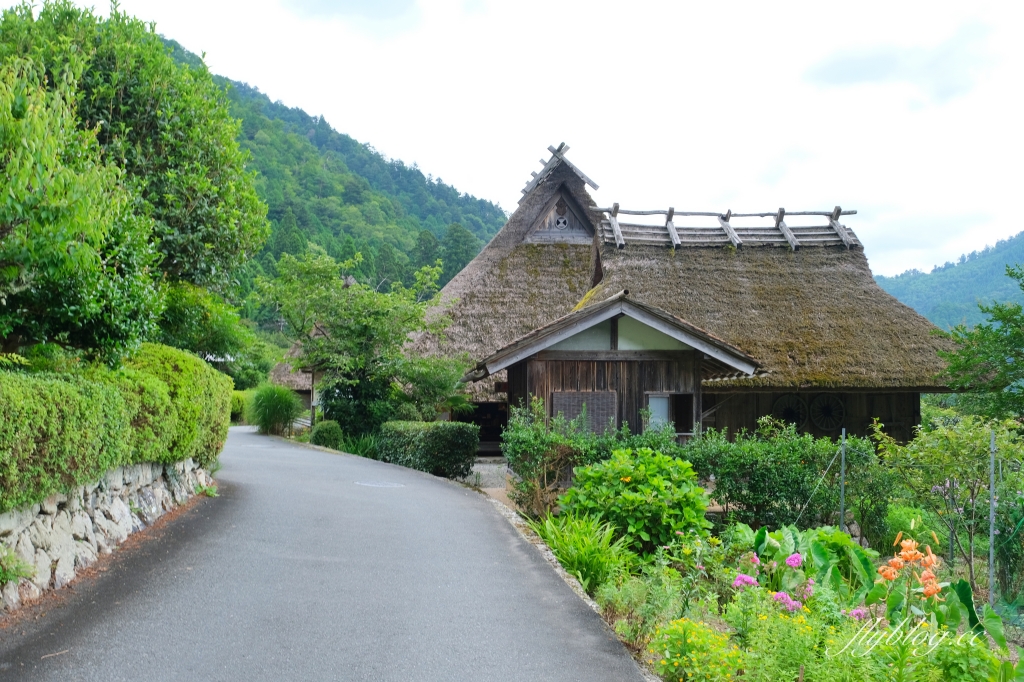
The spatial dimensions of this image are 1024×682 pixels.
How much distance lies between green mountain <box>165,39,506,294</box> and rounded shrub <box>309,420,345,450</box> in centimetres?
2912

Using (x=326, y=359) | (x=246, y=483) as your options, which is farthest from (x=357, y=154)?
(x=246, y=483)

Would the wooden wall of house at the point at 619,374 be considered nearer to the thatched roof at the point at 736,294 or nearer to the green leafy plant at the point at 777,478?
the thatched roof at the point at 736,294

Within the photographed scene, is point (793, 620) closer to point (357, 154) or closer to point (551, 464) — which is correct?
point (551, 464)

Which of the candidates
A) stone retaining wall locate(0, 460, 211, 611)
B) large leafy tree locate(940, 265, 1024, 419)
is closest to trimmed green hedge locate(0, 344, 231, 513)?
stone retaining wall locate(0, 460, 211, 611)

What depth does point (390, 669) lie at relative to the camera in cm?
558

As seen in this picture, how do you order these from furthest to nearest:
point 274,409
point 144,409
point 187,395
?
1. point 274,409
2. point 187,395
3. point 144,409

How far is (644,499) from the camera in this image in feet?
31.8

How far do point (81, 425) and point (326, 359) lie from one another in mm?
15592

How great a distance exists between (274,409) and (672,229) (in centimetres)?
1506

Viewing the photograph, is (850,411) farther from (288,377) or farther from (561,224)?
(288,377)

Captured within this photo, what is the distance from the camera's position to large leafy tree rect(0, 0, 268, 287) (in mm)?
10570

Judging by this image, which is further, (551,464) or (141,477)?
(551,464)

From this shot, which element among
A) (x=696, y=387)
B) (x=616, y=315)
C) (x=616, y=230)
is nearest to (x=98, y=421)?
(x=616, y=315)

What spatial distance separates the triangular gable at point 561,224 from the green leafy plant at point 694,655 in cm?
2154
